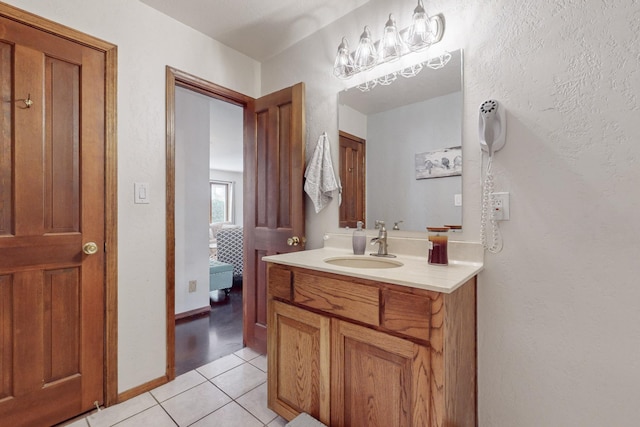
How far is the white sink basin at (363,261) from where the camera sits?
5.01ft

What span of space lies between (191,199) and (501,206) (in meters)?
2.77

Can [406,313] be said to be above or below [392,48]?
below

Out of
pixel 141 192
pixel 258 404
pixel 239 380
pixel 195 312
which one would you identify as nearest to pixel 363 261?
pixel 258 404

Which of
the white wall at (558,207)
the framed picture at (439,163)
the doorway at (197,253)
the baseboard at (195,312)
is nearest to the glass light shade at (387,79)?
the white wall at (558,207)

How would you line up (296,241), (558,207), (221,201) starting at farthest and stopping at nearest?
(221,201), (296,241), (558,207)

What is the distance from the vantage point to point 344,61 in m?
1.75

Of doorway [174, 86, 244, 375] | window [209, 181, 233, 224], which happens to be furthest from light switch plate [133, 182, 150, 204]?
window [209, 181, 233, 224]

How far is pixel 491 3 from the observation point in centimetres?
131

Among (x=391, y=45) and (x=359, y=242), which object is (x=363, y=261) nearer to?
(x=359, y=242)

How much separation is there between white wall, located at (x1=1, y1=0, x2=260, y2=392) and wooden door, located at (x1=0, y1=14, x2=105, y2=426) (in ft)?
0.35

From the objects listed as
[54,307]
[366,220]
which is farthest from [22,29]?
[366,220]

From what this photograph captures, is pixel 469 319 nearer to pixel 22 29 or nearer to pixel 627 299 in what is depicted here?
pixel 627 299

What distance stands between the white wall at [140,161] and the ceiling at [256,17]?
0.14m

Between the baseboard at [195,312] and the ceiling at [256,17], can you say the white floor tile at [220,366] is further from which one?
the ceiling at [256,17]
